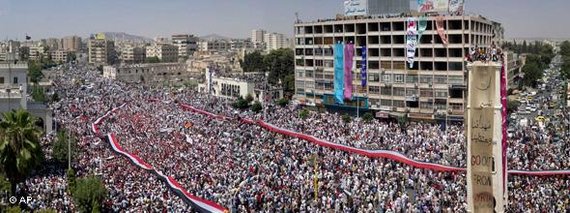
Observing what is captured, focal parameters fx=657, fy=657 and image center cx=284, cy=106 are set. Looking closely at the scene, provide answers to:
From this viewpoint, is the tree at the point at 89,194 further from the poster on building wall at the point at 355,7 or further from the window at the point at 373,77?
the poster on building wall at the point at 355,7

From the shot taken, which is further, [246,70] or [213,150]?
[246,70]

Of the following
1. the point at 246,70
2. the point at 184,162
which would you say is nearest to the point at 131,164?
the point at 184,162

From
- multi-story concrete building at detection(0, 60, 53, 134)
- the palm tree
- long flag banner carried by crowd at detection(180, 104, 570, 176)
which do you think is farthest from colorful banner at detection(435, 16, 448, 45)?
the palm tree

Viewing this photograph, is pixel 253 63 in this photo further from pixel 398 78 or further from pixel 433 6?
pixel 433 6

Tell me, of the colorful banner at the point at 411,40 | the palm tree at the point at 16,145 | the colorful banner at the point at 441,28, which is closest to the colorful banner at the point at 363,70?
the colorful banner at the point at 411,40

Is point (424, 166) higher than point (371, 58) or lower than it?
lower

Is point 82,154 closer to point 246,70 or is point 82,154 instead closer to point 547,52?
point 246,70
